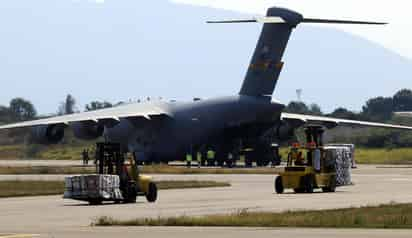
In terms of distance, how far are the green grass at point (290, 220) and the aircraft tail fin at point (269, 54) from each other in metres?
50.6

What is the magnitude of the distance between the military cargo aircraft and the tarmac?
2451cm

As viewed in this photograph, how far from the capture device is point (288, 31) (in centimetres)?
8538

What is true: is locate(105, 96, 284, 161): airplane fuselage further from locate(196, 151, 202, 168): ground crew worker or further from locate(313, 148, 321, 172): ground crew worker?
locate(313, 148, 321, 172): ground crew worker

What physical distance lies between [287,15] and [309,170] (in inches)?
1425

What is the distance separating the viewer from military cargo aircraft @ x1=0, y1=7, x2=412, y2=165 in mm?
84062

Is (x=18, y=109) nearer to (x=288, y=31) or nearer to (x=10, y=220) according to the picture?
(x=288, y=31)

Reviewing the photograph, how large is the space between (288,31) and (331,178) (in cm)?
3573

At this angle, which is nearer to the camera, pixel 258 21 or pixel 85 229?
pixel 85 229

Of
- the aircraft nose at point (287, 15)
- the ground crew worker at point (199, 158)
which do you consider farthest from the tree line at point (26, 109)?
the aircraft nose at point (287, 15)

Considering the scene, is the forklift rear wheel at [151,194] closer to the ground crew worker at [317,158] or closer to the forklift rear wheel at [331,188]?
the ground crew worker at [317,158]

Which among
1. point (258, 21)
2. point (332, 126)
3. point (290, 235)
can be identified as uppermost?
point (258, 21)

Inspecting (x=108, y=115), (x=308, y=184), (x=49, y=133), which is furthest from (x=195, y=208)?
(x=108, y=115)

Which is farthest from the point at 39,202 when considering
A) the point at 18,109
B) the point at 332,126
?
the point at 18,109

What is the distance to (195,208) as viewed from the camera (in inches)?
1526
